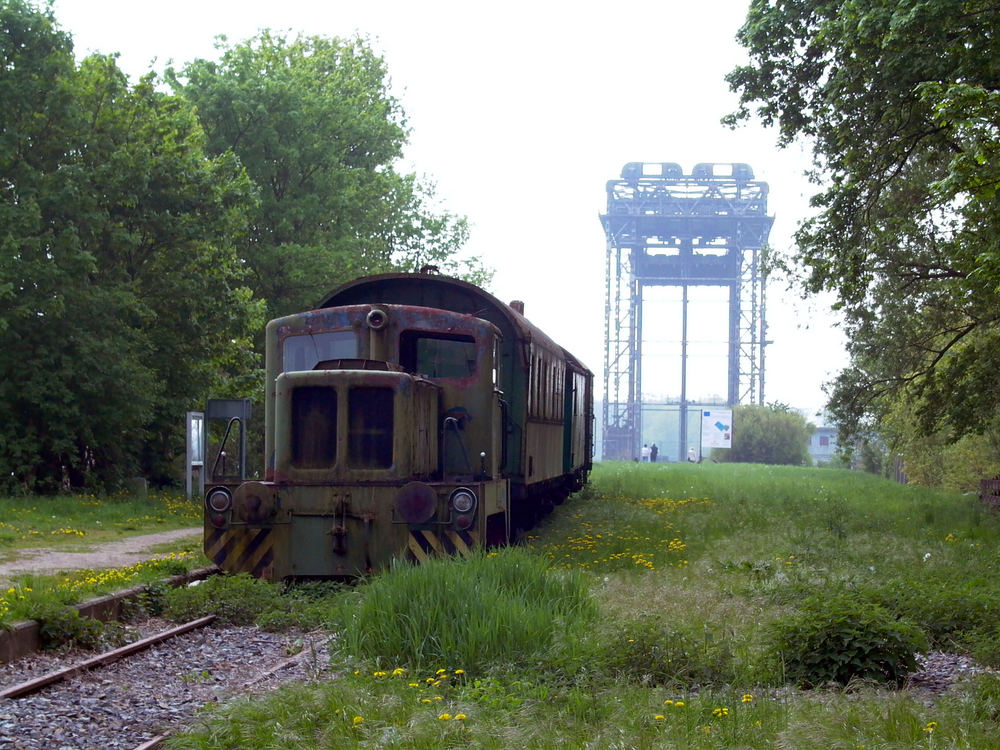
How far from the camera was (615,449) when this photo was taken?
371 ft

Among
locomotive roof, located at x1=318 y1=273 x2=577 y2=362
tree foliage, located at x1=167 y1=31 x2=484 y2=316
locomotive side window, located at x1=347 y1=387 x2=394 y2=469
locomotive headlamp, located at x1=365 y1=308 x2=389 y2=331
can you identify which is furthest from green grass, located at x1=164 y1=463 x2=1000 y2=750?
tree foliage, located at x1=167 y1=31 x2=484 y2=316

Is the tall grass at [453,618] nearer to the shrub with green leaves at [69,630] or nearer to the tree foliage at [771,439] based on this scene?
the shrub with green leaves at [69,630]

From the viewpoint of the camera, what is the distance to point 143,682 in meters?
7.86

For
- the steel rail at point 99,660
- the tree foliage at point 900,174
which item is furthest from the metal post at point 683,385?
the steel rail at point 99,660

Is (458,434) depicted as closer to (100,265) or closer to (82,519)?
(82,519)

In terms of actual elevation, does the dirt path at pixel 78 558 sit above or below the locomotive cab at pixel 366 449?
below

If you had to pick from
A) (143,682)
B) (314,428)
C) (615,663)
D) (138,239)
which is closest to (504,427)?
(314,428)

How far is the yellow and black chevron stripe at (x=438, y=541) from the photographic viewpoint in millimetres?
11484

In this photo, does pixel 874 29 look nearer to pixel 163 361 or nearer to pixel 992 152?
pixel 992 152

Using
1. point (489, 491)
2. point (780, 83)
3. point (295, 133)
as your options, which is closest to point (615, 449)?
point (295, 133)

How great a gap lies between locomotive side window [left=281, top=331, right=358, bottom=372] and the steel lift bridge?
10233cm

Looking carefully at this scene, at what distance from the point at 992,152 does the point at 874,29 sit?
5.33 metres

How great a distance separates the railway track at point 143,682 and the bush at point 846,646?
3.17m

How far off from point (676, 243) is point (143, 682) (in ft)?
372
